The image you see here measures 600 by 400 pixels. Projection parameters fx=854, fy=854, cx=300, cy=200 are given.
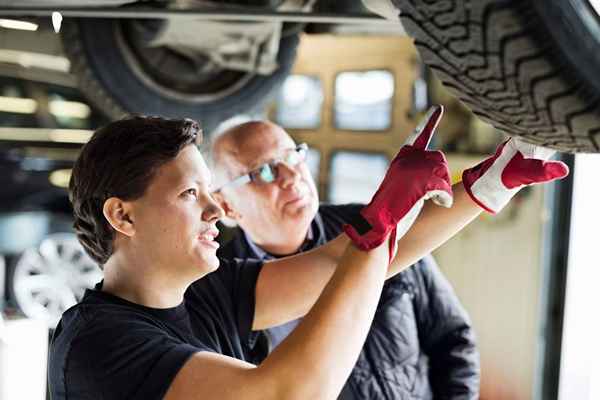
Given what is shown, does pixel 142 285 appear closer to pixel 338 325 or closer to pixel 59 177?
pixel 338 325

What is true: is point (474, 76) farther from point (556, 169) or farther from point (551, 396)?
point (551, 396)

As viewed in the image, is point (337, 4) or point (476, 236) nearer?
point (337, 4)

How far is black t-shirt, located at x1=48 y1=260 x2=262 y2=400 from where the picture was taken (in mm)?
962

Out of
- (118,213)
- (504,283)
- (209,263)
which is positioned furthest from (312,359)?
(504,283)

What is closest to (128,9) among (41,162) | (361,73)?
(41,162)

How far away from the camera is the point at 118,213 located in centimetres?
109

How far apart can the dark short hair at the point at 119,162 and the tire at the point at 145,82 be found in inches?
41.3

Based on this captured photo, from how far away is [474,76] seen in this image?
2.88 ft

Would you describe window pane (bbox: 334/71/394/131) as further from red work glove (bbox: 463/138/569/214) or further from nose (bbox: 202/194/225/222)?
nose (bbox: 202/194/225/222)

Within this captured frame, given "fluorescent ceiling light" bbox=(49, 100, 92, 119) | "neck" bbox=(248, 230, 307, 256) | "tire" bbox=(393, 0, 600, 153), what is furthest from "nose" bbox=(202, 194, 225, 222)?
"fluorescent ceiling light" bbox=(49, 100, 92, 119)

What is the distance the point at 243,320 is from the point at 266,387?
36 cm

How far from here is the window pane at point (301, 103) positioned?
5527 millimetres

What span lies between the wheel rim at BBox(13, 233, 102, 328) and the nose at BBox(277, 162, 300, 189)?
6.49 feet

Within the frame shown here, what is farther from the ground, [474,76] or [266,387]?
[474,76]
